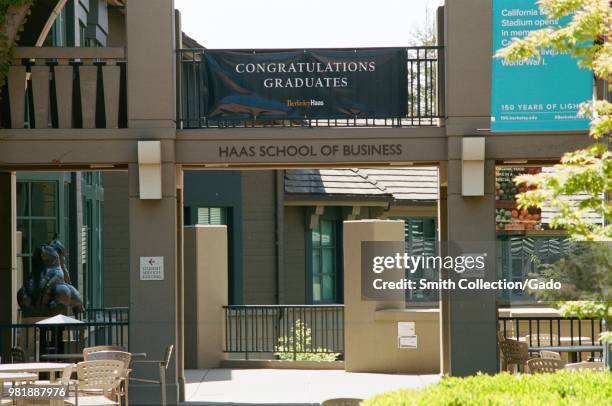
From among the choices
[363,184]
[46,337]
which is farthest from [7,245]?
[363,184]

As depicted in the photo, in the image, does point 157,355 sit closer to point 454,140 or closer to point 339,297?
point 454,140

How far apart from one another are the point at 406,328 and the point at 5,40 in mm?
8106

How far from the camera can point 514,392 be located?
970cm

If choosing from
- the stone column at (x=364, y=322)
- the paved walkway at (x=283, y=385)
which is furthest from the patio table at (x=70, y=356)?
the stone column at (x=364, y=322)

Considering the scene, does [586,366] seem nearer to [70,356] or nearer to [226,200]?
[70,356]

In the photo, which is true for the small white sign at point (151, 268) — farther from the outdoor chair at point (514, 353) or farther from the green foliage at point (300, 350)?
the green foliage at point (300, 350)

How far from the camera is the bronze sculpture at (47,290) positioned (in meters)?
17.3

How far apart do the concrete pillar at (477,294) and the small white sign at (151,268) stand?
3898mm

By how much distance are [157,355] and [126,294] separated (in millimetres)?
10245

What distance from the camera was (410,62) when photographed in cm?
1653

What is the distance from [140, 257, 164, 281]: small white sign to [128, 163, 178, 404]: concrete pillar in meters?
0.04

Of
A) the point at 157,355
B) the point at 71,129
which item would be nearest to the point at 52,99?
the point at 71,129

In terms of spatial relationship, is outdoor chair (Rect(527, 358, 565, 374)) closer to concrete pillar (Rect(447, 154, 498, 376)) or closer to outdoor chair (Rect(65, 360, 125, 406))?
concrete pillar (Rect(447, 154, 498, 376))

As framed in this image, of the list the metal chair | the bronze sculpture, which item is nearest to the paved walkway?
the bronze sculpture
